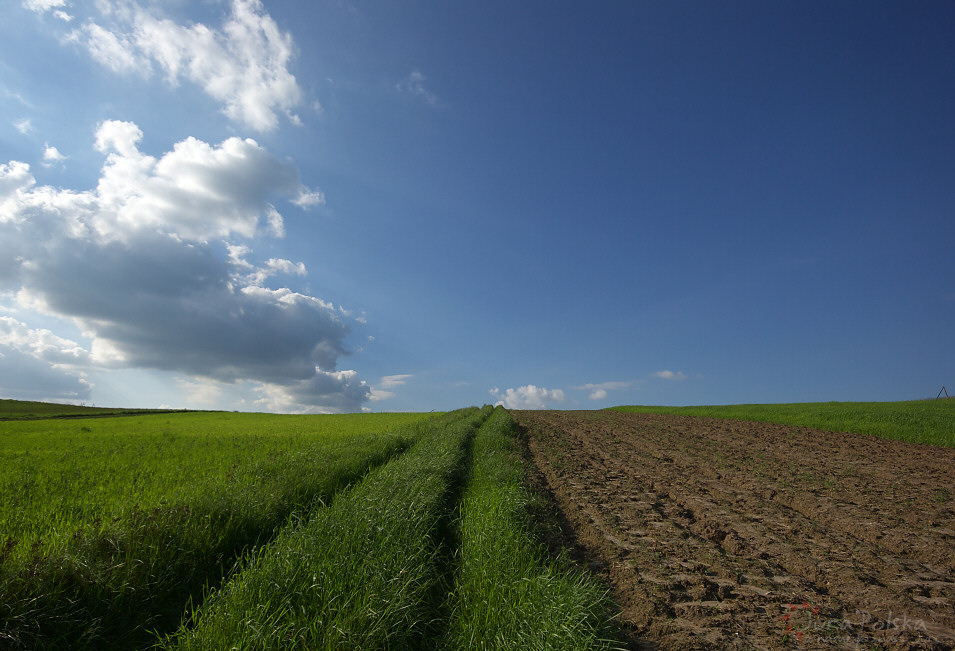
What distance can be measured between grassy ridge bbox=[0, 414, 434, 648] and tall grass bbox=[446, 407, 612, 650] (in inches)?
97.4

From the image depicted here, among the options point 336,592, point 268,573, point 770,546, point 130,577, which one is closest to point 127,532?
point 130,577

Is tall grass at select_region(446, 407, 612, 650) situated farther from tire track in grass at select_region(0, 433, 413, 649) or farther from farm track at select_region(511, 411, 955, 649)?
tire track in grass at select_region(0, 433, 413, 649)

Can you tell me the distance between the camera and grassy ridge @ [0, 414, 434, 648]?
380 cm

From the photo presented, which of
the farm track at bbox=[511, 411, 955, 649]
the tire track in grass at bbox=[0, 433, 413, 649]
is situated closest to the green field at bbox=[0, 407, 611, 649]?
the tire track in grass at bbox=[0, 433, 413, 649]

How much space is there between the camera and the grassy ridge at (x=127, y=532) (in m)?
3.80

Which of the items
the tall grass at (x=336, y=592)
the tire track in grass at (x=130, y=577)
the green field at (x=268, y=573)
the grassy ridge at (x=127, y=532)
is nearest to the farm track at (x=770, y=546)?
→ the green field at (x=268, y=573)

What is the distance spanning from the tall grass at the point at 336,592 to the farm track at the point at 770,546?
7.22 feet

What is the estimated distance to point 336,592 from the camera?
4.05 metres

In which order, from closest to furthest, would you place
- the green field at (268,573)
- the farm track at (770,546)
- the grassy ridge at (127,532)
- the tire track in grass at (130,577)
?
the green field at (268,573), the tire track in grass at (130,577), the grassy ridge at (127,532), the farm track at (770,546)

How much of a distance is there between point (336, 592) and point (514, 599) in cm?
168

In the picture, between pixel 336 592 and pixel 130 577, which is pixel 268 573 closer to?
pixel 336 592

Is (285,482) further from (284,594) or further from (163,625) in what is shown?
(284,594)

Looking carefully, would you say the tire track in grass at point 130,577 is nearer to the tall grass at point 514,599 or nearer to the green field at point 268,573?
the green field at point 268,573

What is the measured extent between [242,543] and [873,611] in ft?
24.5
